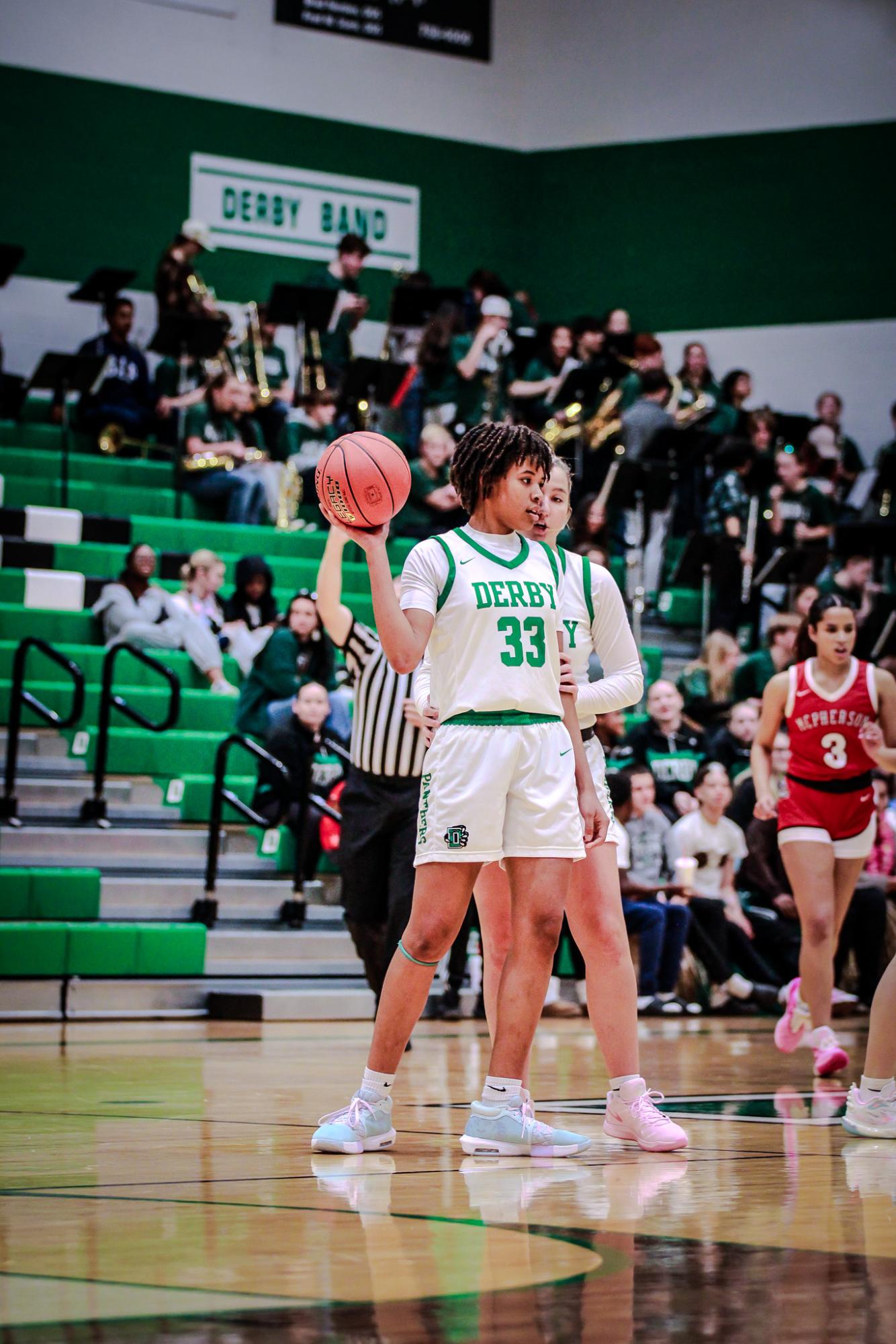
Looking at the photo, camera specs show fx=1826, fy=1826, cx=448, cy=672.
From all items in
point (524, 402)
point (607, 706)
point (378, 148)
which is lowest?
point (607, 706)

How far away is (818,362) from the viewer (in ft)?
59.2

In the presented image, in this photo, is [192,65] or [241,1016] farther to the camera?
[192,65]

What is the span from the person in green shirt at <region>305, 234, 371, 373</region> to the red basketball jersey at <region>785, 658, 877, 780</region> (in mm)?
8669

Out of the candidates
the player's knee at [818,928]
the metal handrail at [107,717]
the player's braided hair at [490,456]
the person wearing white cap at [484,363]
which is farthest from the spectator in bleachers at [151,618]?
the player's braided hair at [490,456]

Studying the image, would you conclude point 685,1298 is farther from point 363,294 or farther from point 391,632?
point 363,294

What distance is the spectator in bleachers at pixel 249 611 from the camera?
11531 mm

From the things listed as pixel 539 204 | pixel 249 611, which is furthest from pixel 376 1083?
pixel 539 204

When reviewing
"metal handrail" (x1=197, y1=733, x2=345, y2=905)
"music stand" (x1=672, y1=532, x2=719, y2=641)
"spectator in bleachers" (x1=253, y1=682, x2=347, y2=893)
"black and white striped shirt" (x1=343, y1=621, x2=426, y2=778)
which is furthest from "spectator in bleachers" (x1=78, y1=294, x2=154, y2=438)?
"black and white striped shirt" (x1=343, y1=621, x2=426, y2=778)

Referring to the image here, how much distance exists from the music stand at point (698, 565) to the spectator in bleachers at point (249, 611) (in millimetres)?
3473

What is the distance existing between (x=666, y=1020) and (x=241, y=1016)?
226 centimetres

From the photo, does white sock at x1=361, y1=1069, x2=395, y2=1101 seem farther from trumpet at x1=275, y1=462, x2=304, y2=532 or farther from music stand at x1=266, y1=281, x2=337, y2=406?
music stand at x1=266, y1=281, x2=337, y2=406

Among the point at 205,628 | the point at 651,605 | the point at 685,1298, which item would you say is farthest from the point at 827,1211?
the point at 651,605

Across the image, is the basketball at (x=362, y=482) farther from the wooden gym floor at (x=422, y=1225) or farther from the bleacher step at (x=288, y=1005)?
the bleacher step at (x=288, y=1005)

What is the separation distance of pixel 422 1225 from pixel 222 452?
1067 centimetres
